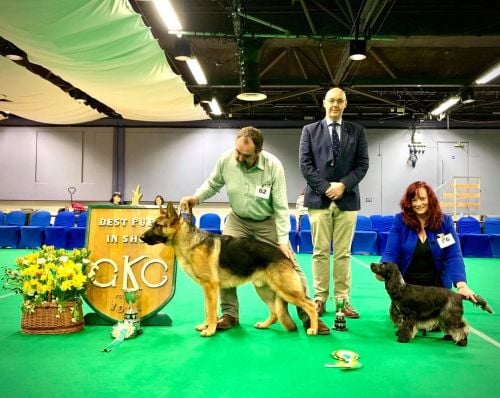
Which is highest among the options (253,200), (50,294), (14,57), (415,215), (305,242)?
(14,57)

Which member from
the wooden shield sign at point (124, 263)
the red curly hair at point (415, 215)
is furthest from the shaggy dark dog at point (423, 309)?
the wooden shield sign at point (124, 263)

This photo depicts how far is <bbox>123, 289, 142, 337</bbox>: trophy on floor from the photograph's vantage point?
3189mm

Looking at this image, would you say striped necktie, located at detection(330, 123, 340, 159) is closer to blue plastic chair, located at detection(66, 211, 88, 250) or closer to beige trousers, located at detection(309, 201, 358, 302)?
beige trousers, located at detection(309, 201, 358, 302)

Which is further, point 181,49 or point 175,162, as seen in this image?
point 175,162

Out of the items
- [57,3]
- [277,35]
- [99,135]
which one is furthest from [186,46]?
[99,135]

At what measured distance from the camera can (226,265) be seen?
3303 mm

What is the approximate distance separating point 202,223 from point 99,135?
675 cm

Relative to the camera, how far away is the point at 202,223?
1152 cm

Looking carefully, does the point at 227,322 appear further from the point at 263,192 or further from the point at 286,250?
the point at 263,192

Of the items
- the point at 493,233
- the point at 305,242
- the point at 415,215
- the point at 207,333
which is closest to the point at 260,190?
the point at 207,333

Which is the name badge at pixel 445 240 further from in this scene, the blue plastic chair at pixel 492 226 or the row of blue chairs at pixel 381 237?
the blue plastic chair at pixel 492 226

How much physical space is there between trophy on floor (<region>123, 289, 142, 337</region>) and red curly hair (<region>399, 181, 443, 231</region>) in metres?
2.37

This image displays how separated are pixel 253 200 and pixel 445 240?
5.40 feet

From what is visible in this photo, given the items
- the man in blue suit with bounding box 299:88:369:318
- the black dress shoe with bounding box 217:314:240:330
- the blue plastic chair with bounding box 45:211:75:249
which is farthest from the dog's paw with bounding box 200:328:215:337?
the blue plastic chair with bounding box 45:211:75:249
